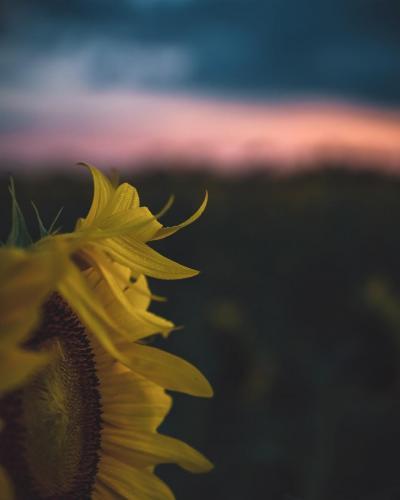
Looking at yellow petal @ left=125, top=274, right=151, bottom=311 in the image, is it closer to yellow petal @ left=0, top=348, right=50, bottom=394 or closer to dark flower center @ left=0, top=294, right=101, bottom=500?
dark flower center @ left=0, top=294, right=101, bottom=500

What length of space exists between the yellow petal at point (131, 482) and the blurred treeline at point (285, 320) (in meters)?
1.33

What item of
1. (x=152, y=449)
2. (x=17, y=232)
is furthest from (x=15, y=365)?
(x=152, y=449)

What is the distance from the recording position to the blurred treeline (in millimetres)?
3133

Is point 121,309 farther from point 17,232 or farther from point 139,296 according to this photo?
point 17,232

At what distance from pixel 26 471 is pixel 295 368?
3385mm

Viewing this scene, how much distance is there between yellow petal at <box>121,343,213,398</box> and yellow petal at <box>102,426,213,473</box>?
0.29ft

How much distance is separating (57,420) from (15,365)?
0.24 m

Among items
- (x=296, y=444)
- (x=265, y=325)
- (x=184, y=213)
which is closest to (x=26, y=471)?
(x=296, y=444)

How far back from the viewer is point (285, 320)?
4.70 metres

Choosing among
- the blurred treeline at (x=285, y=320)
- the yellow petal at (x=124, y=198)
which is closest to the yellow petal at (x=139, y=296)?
the yellow petal at (x=124, y=198)

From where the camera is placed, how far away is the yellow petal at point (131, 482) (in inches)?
37.8

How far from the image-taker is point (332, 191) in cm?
588

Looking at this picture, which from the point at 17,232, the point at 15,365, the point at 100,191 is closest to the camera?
the point at 15,365

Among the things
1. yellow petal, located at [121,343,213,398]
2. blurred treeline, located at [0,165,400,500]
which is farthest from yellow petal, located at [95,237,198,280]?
blurred treeline, located at [0,165,400,500]
